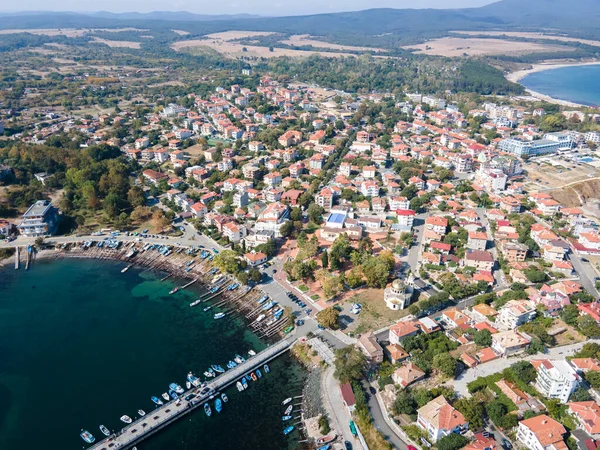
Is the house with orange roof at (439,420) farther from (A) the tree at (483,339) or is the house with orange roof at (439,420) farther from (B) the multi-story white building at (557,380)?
(A) the tree at (483,339)

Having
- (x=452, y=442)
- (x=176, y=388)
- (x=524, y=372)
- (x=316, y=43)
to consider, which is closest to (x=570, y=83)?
(x=316, y=43)

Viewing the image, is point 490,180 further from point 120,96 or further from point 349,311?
point 120,96

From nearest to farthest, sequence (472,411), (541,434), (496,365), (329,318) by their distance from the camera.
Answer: (541,434)
(472,411)
(496,365)
(329,318)

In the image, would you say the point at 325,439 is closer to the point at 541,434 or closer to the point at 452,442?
the point at 452,442

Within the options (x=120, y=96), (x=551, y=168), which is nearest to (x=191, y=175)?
(x=551, y=168)

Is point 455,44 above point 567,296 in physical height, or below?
above

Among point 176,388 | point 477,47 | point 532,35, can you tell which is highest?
point 532,35

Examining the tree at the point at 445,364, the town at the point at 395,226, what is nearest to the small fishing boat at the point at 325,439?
the town at the point at 395,226
